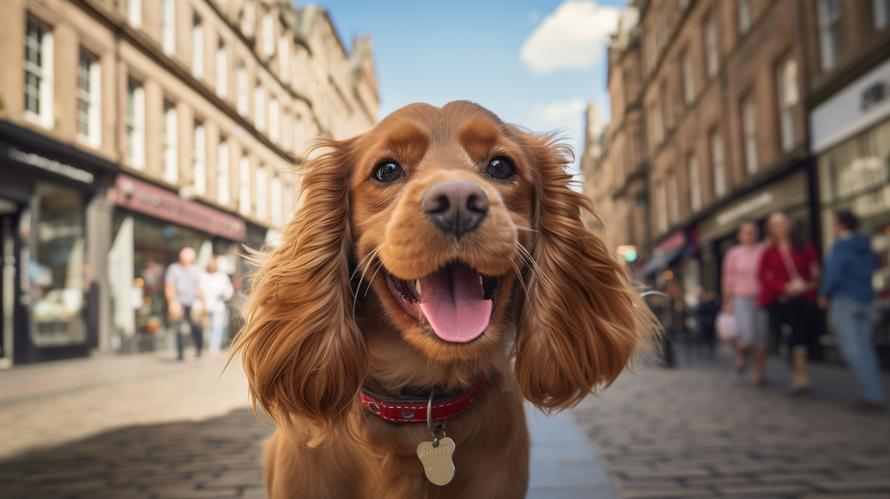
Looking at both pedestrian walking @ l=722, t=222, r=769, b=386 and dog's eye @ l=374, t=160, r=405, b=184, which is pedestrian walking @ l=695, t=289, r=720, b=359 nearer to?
pedestrian walking @ l=722, t=222, r=769, b=386

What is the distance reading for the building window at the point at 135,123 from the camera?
7.79 meters

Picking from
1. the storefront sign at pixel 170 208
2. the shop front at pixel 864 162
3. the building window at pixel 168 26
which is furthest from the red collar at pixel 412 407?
the shop front at pixel 864 162

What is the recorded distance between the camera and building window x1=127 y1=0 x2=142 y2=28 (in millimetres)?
6652

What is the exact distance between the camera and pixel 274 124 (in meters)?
8.66

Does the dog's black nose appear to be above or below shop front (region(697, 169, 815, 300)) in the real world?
below

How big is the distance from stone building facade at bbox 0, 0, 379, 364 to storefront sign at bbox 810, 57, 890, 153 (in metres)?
7.66

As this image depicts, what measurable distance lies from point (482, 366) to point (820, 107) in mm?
10752

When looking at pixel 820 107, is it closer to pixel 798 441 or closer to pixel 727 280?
pixel 727 280

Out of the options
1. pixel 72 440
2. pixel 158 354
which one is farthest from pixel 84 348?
pixel 72 440

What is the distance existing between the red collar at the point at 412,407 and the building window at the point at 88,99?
740 cm

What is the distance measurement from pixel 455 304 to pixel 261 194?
28.9 ft

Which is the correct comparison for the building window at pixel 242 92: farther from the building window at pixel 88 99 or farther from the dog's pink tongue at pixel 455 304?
the dog's pink tongue at pixel 455 304

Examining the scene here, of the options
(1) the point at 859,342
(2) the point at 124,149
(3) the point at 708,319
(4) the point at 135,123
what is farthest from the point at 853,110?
(2) the point at 124,149

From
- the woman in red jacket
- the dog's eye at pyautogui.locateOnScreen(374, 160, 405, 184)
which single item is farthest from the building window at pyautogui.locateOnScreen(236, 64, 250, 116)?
the dog's eye at pyautogui.locateOnScreen(374, 160, 405, 184)
